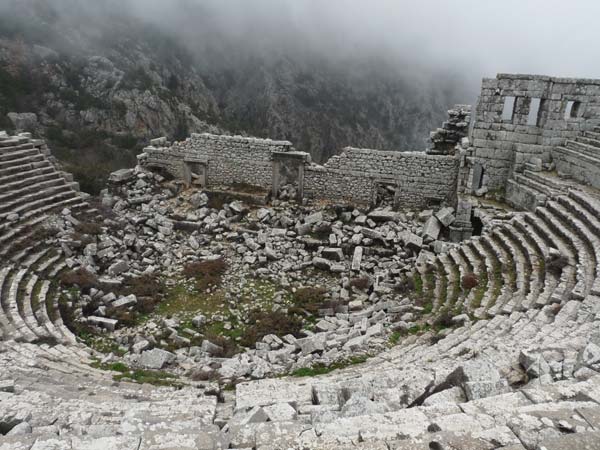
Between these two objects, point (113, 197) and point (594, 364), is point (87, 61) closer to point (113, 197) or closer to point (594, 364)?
point (113, 197)

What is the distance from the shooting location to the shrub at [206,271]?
12.9 meters

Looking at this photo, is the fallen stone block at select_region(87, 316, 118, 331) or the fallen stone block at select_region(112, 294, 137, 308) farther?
the fallen stone block at select_region(112, 294, 137, 308)

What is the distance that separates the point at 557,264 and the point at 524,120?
8.06 metres

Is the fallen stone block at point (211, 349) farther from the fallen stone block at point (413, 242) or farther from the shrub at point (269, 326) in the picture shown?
the fallen stone block at point (413, 242)

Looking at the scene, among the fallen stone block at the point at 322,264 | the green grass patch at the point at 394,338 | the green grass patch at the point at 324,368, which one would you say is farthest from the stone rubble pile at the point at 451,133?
the green grass patch at the point at 324,368

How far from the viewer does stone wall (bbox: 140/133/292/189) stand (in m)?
18.1

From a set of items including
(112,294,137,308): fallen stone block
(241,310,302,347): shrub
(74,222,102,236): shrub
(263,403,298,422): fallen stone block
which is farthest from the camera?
(74,222,102,236): shrub

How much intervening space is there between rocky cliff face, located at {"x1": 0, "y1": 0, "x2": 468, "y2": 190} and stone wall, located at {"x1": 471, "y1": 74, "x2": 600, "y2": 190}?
26324mm

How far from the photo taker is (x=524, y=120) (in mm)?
16469

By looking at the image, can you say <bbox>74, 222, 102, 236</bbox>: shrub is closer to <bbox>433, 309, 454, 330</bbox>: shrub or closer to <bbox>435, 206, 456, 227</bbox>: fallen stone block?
<bbox>433, 309, 454, 330</bbox>: shrub

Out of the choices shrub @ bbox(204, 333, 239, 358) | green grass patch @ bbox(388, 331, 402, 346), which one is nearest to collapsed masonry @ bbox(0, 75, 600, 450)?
green grass patch @ bbox(388, 331, 402, 346)

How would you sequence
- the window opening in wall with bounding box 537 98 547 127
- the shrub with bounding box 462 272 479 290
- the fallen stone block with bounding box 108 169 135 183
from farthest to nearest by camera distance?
the fallen stone block with bounding box 108 169 135 183, the window opening in wall with bounding box 537 98 547 127, the shrub with bounding box 462 272 479 290

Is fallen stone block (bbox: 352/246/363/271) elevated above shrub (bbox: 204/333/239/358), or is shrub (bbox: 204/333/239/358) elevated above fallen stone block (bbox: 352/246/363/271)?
fallen stone block (bbox: 352/246/363/271)

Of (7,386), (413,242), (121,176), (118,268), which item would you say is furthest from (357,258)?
(121,176)
